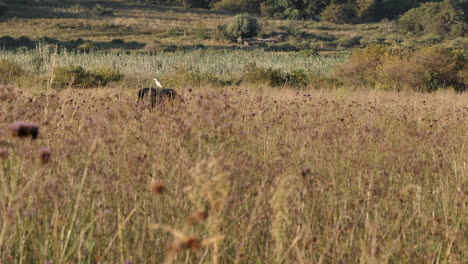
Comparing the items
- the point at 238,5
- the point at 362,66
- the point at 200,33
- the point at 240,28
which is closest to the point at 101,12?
the point at 200,33

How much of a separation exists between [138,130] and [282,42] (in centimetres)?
3228

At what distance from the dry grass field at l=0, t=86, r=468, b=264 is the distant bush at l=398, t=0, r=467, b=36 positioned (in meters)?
44.7

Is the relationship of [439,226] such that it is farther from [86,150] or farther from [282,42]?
[282,42]

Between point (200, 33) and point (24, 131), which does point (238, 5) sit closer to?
point (200, 33)

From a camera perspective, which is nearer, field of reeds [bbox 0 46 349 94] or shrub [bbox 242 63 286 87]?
field of reeds [bbox 0 46 349 94]

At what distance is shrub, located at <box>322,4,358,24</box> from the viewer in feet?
171

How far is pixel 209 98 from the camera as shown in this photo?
2.18m

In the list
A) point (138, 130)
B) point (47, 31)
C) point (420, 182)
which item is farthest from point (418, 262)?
point (47, 31)

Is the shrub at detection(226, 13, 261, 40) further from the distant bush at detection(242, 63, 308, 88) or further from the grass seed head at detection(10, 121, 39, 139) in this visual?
the grass seed head at detection(10, 121, 39, 139)

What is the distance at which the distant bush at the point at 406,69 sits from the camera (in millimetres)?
13047

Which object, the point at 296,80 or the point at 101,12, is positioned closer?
the point at 296,80

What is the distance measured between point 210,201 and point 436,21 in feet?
162

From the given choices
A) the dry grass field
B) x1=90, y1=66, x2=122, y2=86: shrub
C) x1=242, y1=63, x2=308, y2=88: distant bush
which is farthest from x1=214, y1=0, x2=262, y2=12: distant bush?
the dry grass field

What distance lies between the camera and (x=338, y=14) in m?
51.9
